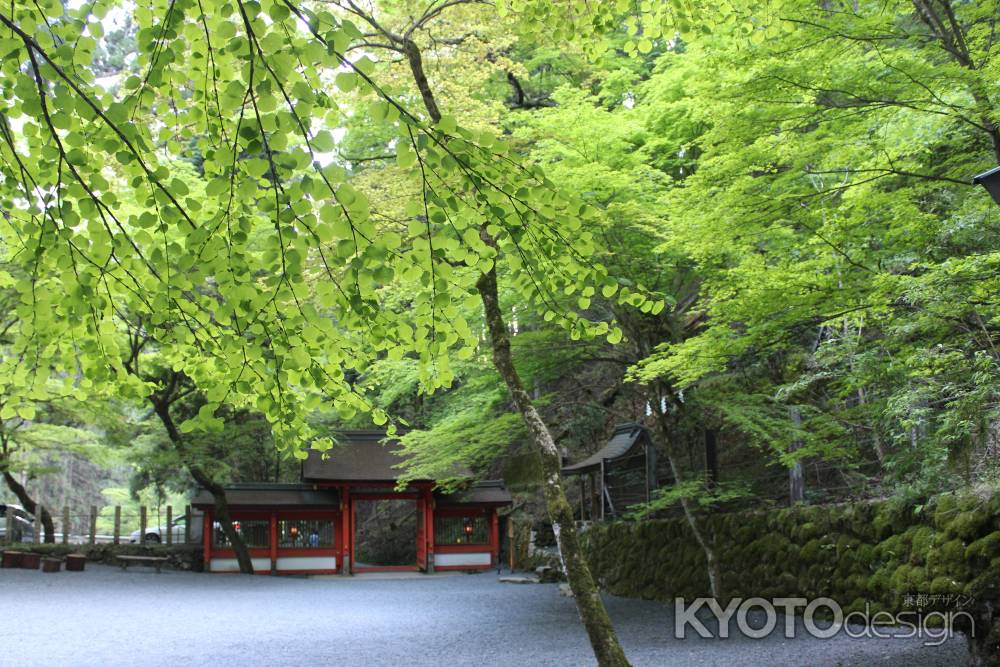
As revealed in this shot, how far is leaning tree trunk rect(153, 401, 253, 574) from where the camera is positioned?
16997 mm

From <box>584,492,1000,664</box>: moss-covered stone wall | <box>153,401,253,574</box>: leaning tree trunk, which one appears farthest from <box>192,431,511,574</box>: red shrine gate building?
<box>584,492,1000,664</box>: moss-covered stone wall

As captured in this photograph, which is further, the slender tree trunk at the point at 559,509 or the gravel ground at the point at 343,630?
the gravel ground at the point at 343,630

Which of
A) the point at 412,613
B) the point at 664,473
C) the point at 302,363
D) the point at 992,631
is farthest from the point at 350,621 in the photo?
the point at 302,363

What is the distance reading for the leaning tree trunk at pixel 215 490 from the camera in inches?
669

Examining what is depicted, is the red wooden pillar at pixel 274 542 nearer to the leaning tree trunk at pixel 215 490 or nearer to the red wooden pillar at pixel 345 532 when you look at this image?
the leaning tree trunk at pixel 215 490

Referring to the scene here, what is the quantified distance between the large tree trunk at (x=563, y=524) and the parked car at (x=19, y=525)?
17.7 metres

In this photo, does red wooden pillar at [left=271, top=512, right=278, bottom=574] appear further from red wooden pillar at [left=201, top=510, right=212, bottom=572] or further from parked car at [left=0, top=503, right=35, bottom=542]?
parked car at [left=0, top=503, right=35, bottom=542]

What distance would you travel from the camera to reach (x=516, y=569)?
66.3 feet

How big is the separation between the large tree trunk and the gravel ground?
2.07 meters

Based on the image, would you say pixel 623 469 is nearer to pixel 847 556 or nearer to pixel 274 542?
pixel 847 556

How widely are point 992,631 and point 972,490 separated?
192 cm

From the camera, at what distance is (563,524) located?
19.6 feet

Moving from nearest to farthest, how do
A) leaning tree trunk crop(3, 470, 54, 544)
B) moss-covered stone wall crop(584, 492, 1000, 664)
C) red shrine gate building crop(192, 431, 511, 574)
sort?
moss-covered stone wall crop(584, 492, 1000, 664), leaning tree trunk crop(3, 470, 54, 544), red shrine gate building crop(192, 431, 511, 574)

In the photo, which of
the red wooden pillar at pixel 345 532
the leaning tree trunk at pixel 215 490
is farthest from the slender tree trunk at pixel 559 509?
the red wooden pillar at pixel 345 532
